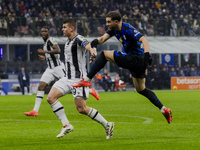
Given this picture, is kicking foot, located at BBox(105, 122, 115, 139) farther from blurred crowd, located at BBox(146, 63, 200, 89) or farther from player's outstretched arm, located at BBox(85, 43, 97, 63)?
blurred crowd, located at BBox(146, 63, 200, 89)

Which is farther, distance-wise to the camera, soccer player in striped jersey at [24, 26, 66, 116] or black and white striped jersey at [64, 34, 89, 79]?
soccer player in striped jersey at [24, 26, 66, 116]

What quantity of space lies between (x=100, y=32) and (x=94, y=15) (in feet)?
12.5

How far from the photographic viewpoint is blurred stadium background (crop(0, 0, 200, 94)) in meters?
31.5

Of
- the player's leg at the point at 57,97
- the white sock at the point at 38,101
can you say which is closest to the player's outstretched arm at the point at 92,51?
the player's leg at the point at 57,97

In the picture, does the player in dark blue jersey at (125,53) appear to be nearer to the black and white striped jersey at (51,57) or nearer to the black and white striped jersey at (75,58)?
the black and white striped jersey at (75,58)

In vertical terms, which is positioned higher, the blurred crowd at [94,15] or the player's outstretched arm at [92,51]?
the player's outstretched arm at [92,51]

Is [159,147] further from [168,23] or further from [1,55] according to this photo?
[168,23]

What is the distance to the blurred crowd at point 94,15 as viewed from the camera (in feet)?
104

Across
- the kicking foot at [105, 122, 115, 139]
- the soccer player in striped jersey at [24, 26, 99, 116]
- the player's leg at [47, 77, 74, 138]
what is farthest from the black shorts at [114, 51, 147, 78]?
the soccer player in striped jersey at [24, 26, 99, 116]

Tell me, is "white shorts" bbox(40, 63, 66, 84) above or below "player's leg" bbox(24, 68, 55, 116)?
above

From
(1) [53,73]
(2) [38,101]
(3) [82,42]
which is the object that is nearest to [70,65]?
(3) [82,42]

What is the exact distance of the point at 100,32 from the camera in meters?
33.2

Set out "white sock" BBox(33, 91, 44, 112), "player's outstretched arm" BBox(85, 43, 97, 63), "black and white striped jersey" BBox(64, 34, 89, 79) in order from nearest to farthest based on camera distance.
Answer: "player's outstretched arm" BBox(85, 43, 97, 63)
"black and white striped jersey" BBox(64, 34, 89, 79)
"white sock" BBox(33, 91, 44, 112)

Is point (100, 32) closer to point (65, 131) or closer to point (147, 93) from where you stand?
point (147, 93)
